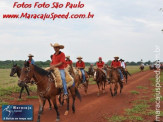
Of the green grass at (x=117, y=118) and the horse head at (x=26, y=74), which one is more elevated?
the horse head at (x=26, y=74)

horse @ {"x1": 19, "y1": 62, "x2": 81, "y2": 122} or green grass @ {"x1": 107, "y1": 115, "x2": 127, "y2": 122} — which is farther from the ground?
horse @ {"x1": 19, "y1": 62, "x2": 81, "y2": 122}

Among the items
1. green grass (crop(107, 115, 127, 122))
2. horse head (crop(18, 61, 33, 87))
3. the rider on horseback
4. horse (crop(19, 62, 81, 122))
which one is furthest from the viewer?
the rider on horseback

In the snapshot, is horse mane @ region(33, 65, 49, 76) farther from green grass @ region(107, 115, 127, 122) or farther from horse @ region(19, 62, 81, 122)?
green grass @ region(107, 115, 127, 122)

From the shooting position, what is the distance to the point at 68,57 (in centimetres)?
1416

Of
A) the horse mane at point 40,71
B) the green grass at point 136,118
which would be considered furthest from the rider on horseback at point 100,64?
the horse mane at point 40,71

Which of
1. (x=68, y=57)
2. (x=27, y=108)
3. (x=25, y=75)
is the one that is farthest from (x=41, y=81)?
(x=68, y=57)

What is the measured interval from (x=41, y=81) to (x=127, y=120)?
13.0ft

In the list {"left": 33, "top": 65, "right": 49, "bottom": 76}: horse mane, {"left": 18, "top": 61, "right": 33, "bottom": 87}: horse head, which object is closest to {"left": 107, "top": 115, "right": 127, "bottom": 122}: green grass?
{"left": 33, "top": 65, "right": 49, "bottom": 76}: horse mane

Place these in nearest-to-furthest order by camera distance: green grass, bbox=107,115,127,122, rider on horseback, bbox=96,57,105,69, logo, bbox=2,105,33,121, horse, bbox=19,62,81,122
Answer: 1. horse, bbox=19,62,81,122
2. green grass, bbox=107,115,127,122
3. logo, bbox=2,105,33,121
4. rider on horseback, bbox=96,57,105,69

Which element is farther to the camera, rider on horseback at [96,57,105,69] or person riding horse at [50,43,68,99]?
rider on horseback at [96,57,105,69]

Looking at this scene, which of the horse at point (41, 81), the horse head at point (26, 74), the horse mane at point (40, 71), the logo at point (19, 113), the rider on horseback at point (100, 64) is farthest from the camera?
the rider on horseback at point (100, 64)

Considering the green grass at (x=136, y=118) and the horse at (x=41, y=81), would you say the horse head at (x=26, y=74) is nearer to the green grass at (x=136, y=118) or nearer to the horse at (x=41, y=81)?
the horse at (x=41, y=81)

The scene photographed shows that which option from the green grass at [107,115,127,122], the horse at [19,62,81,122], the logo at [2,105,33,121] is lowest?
the green grass at [107,115,127,122]

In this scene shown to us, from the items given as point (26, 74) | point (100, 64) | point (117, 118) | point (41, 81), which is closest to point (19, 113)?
point (41, 81)
